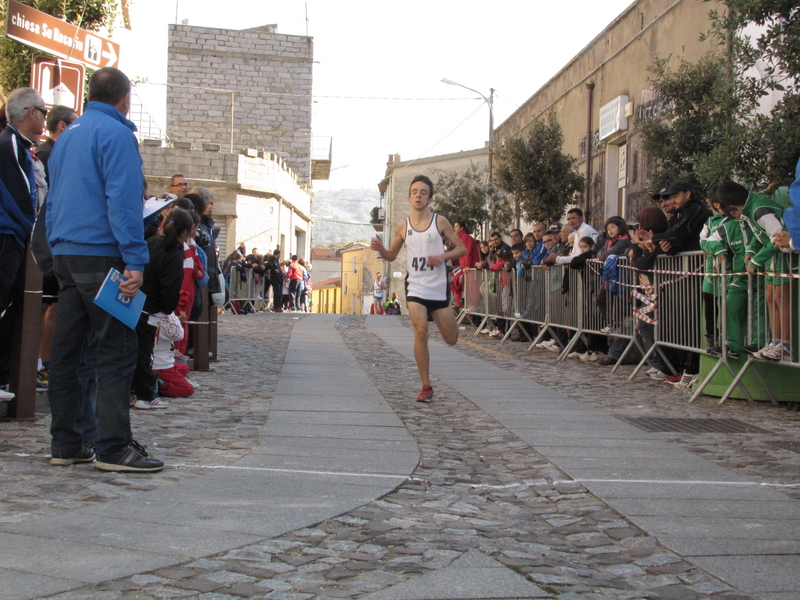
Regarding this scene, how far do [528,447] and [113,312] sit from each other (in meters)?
2.72

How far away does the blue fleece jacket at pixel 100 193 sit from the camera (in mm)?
4453

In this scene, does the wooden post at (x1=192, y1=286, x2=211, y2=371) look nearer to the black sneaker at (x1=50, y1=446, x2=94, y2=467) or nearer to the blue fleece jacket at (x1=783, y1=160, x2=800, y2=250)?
the black sneaker at (x1=50, y1=446, x2=94, y2=467)

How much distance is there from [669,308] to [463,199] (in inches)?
754

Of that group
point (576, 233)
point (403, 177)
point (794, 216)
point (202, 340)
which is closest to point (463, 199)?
point (576, 233)

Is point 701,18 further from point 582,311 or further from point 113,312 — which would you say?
point 113,312

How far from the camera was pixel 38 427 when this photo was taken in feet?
19.2

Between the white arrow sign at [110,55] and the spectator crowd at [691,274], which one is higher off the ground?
the white arrow sign at [110,55]

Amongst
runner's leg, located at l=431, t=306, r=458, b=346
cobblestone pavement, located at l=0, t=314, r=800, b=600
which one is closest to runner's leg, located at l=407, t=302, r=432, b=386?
runner's leg, located at l=431, t=306, r=458, b=346

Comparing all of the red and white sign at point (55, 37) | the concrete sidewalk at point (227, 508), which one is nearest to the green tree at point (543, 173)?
the red and white sign at point (55, 37)

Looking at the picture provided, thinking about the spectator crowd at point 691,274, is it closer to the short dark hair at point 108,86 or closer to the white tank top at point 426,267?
the white tank top at point 426,267

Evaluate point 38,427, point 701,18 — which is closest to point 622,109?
point 701,18

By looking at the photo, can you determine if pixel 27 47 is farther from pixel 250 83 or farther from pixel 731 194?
pixel 250 83

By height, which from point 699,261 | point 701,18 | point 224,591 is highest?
point 701,18

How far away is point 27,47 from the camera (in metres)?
13.2
